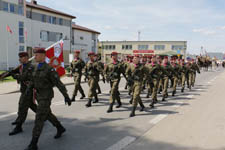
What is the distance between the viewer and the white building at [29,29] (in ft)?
81.7

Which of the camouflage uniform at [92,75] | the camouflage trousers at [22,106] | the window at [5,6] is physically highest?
the window at [5,6]

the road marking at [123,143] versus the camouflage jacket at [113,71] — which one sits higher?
the camouflage jacket at [113,71]

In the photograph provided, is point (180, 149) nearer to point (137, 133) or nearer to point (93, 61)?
point (137, 133)

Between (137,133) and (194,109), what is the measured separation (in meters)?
3.28

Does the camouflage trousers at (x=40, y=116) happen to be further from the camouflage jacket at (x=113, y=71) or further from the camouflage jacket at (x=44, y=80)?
the camouflage jacket at (x=113, y=71)

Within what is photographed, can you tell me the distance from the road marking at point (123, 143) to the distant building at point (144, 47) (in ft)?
185

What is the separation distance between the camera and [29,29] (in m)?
29.0

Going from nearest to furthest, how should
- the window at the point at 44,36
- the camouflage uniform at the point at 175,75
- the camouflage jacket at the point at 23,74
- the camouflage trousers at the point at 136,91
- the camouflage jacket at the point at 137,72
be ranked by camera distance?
1. the camouflage jacket at the point at 23,74
2. the camouflage trousers at the point at 136,91
3. the camouflage jacket at the point at 137,72
4. the camouflage uniform at the point at 175,75
5. the window at the point at 44,36

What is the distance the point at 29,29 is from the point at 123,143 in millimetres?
28444

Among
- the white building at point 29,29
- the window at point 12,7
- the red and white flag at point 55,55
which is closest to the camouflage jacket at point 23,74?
the red and white flag at point 55,55

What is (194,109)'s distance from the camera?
711 cm

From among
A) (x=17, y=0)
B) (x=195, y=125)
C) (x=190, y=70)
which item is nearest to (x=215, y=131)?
(x=195, y=125)

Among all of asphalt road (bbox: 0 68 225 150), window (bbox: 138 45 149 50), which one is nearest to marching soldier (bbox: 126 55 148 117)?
asphalt road (bbox: 0 68 225 150)

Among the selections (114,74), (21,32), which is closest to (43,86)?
(114,74)
